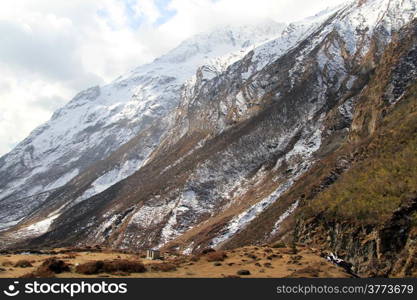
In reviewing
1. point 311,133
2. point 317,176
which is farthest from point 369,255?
point 311,133

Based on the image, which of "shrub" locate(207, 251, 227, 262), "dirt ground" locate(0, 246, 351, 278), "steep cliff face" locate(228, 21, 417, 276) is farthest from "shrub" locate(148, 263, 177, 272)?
"steep cliff face" locate(228, 21, 417, 276)

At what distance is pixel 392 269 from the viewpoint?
6084 centimetres

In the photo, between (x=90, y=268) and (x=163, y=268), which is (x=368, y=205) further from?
(x=90, y=268)

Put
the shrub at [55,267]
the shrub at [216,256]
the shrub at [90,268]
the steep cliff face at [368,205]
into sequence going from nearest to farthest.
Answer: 1. the shrub at [55,267]
2. the shrub at [90,268]
3. the shrub at [216,256]
4. the steep cliff face at [368,205]

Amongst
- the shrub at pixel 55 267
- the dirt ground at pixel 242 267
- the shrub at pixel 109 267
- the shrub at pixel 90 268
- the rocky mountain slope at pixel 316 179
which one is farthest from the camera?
the rocky mountain slope at pixel 316 179

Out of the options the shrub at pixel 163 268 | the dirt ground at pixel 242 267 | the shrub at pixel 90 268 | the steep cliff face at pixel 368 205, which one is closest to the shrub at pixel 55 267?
the dirt ground at pixel 242 267

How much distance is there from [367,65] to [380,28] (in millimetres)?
25039

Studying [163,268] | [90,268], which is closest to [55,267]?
[90,268]

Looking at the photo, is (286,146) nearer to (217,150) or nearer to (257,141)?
(257,141)

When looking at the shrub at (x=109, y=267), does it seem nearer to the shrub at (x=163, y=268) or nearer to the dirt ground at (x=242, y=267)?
the dirt ground at (x=242, y=267)

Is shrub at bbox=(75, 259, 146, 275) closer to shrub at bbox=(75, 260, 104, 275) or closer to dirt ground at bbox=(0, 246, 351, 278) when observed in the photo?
shrub at bbox=(75, 260, 104, 275)

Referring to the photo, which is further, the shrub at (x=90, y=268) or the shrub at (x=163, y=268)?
the shrub at (x=163, y=268)

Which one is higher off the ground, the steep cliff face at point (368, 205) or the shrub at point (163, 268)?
the steep cliff face at point (368, 205)

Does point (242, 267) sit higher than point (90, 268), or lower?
lower
